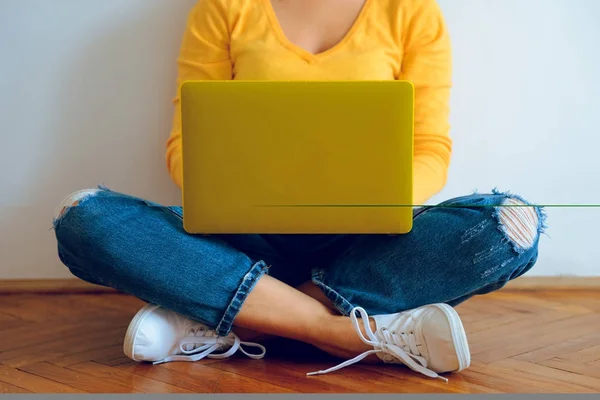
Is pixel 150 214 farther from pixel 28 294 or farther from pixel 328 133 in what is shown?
pixel 28 294

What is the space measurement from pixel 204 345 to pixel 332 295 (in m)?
0.19

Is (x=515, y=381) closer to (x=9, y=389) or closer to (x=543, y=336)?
(x=543, y=336)

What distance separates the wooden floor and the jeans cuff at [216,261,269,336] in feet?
0.16

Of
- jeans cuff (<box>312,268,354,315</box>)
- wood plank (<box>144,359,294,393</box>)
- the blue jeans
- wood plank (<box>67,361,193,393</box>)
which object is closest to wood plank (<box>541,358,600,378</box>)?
the blue jeans

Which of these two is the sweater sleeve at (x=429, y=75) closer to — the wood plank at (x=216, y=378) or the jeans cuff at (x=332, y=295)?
the jeans cuff at (x=332, y=295)

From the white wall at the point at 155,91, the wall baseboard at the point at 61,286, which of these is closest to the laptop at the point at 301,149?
the white wall at the point at 155,91

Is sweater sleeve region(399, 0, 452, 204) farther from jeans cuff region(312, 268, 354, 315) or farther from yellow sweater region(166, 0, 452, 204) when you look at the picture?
jeans cuff region(312, 268, 354, 315)

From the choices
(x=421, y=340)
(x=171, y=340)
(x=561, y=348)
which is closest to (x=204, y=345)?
(x=171, y=340)

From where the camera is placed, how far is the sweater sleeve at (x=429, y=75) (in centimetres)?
126

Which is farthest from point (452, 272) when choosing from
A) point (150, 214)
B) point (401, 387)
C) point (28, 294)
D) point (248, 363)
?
point (28, 294)

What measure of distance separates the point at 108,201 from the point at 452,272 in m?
0.48

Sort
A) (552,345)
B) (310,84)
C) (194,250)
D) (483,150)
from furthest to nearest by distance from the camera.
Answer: (483,150) < (552,345) < (194,250) < (310,84)

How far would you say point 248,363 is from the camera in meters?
1.02

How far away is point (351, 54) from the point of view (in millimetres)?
1274
